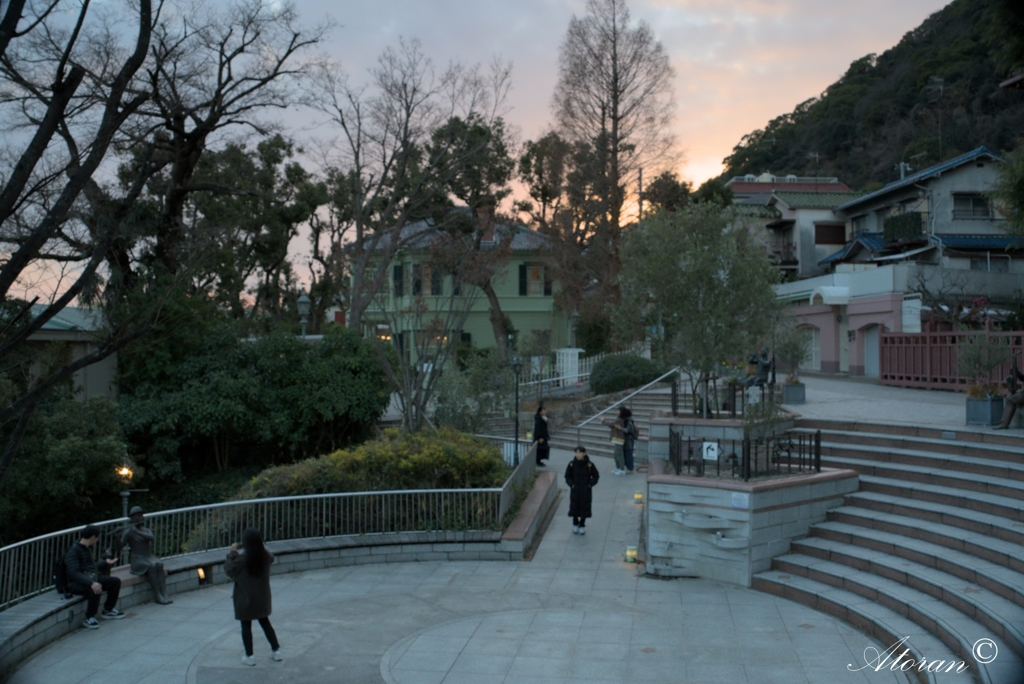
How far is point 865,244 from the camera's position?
37.0m

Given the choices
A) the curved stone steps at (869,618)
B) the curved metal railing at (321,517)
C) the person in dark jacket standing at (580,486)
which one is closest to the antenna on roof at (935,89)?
the person in dark jacket standing at (580,486)

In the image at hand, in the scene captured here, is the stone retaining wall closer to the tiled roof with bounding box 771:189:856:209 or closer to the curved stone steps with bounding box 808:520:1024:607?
the curved stone steps with bounding box 808:520:1024:607

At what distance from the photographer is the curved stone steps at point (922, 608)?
6.73 metres

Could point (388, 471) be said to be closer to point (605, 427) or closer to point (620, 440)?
point (620, 440)

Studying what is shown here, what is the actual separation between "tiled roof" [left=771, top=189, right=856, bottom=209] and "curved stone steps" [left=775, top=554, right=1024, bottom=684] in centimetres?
3695

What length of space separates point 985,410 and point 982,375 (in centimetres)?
142

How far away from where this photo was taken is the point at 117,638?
28.8 ft

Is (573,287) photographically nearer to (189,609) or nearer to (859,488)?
(859,488)

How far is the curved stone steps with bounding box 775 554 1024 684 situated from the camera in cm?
673

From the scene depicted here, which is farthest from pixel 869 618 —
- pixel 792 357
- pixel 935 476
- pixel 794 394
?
pixel 792 357

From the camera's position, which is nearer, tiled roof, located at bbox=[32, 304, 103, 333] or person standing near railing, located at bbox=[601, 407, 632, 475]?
tiled roof, located at bbox=[32, 304, 103, 333]

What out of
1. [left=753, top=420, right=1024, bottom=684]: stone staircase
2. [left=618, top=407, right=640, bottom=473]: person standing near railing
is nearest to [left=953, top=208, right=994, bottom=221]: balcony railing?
[left=618, top=407, right=640, bottom=473]: person standing near railing

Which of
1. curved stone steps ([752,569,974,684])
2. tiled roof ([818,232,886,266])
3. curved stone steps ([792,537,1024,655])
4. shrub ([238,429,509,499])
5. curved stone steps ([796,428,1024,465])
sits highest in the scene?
tiled roof ([818,232,886,266])

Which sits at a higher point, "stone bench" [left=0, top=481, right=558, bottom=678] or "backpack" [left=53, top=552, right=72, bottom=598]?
"backpack" [left=53, top=552, right=72, bottom=598]
